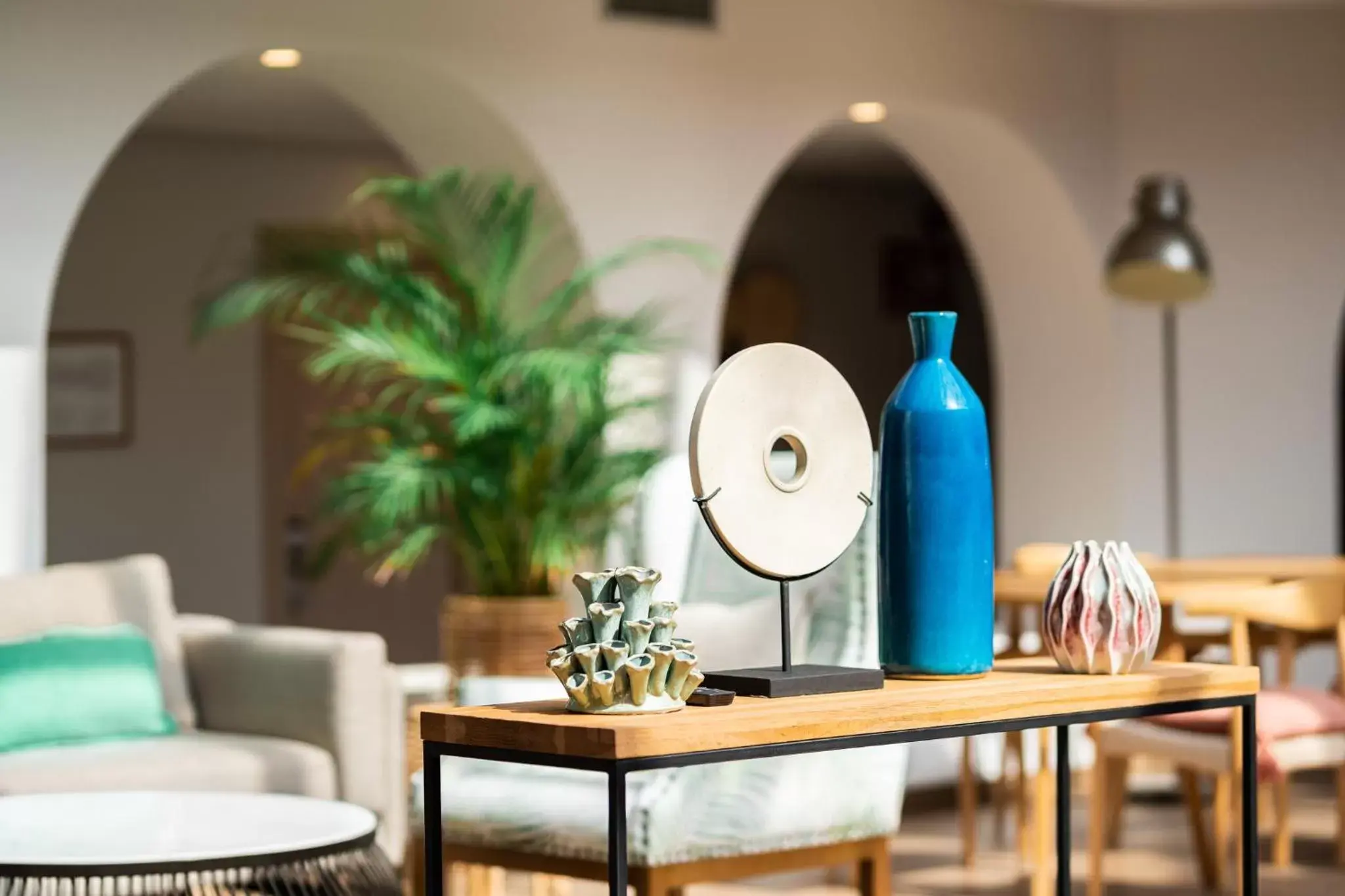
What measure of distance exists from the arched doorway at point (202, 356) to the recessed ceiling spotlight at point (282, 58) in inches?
81.0

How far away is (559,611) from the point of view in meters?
5.02

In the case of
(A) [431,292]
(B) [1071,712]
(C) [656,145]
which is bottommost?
(B) [1071,712]

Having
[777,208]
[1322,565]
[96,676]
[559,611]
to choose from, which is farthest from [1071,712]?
[777,208]

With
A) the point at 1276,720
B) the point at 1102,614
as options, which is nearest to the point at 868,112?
the point at 1276,720

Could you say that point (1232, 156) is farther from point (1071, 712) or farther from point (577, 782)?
point (1071, 712)

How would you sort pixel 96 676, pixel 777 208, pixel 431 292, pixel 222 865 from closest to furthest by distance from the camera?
1. pixel 222 865
2. pixel 96 676
3. pixel 431 292
4. pixel 777 208

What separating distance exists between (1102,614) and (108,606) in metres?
2.74

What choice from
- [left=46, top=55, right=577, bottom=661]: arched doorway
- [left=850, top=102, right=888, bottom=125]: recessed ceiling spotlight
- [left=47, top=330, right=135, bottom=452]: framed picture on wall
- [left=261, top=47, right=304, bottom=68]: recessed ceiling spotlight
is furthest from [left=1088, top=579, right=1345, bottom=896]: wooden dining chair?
[left=47, top=330, right=135, bottom=452]: framed picture on wall

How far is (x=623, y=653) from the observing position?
6.48ft

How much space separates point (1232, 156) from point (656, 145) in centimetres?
229

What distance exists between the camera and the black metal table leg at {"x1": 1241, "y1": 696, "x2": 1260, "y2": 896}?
2410 mm

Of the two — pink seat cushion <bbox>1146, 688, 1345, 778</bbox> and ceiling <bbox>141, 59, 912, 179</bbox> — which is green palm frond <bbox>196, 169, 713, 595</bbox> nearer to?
ceiling <bbox>141, 59, 912, 179</bbox>

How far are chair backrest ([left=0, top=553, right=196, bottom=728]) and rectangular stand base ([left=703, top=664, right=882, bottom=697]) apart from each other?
8.29ft

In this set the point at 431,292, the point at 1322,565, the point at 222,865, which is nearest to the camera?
the point at 222,865
